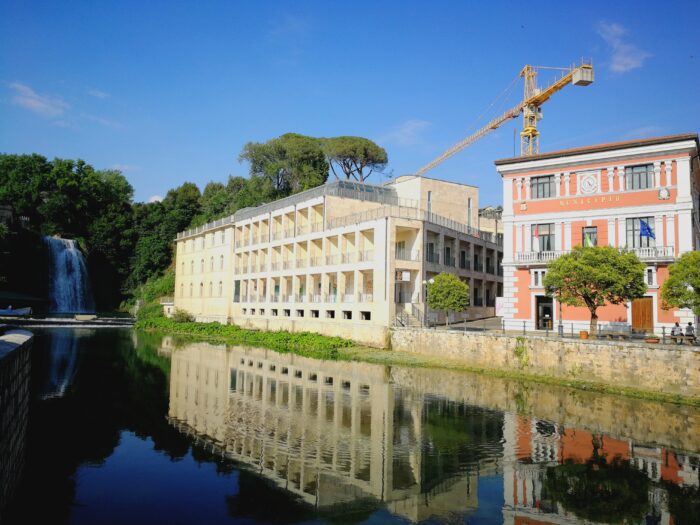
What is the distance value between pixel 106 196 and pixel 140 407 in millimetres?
74878

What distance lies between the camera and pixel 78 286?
235ft

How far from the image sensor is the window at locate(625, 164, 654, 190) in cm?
2928

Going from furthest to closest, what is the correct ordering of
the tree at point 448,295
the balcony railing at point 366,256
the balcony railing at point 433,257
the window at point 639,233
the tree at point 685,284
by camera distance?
the balcony railing at point 433,257
the balcony railing at point 366,256
the tree at point 448,295
the window at point 639,233
the tree at point 685,284

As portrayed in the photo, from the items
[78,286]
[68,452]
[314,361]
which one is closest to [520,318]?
[314,361]

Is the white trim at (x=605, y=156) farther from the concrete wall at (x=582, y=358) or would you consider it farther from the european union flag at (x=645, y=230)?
the concrete wall at (x=582, y=358)

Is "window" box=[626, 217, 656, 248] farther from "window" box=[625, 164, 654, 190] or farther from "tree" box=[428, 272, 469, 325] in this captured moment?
"tree" box=[428, 272, 469, 325]

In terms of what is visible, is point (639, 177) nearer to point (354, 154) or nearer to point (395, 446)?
point (395, 446)

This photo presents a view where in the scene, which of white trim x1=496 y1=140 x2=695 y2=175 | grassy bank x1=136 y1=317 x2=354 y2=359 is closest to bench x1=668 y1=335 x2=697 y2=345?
white trim x1=496 y1=140 x2=695 y2=175

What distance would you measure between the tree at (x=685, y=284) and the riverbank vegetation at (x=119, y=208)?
51613mm

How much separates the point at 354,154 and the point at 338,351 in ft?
147

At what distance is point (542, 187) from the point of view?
32750 millimetres

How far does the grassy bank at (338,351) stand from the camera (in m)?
21.9

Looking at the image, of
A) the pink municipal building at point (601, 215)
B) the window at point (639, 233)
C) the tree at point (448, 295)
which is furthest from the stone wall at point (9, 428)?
the window at point (639, 233)

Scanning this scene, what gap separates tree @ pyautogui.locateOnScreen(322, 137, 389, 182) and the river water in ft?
176
